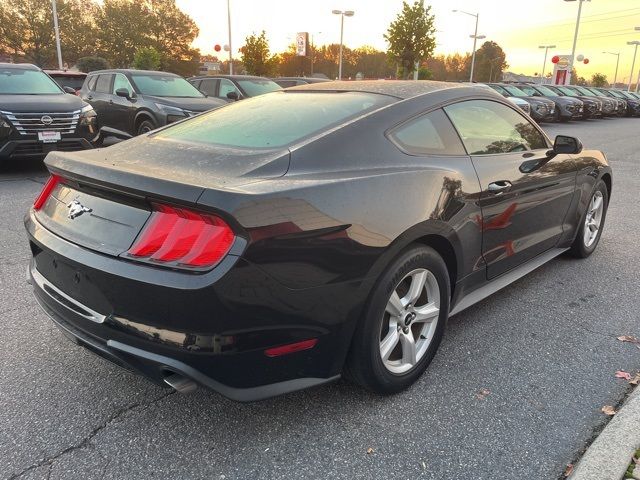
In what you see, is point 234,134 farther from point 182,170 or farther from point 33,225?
point 33,225

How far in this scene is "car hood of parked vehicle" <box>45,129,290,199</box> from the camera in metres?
2.02

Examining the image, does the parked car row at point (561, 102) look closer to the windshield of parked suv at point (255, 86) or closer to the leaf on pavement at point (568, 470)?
the windshield of parked suv at point (255, 86)

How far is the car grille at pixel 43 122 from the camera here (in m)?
7.41

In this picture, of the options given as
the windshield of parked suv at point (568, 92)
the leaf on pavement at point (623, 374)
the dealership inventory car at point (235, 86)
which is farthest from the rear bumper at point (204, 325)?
the windshield of parked suv at point (568, 92)

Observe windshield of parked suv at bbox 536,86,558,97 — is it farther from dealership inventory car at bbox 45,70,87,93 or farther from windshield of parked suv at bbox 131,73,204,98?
dealership inventory car at bbox 45,70,87,93

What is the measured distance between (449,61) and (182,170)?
370 ft

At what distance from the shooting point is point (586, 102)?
76.4 feet

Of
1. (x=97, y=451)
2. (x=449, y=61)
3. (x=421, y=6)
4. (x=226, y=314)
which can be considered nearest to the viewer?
(x=226, y=314)

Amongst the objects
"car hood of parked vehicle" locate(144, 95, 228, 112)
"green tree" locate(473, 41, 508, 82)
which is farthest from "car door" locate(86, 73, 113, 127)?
"green tree" locate(473, 41, 508, 82)

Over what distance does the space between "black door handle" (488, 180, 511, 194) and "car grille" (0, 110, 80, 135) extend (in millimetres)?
6918

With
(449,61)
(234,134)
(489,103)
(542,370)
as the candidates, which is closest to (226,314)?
(234,134)

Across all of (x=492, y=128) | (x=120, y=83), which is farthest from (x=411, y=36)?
(x=492, y=128)

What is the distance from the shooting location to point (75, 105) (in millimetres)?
8188

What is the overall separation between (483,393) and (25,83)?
8851mm
